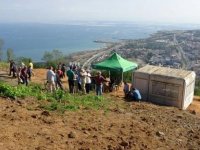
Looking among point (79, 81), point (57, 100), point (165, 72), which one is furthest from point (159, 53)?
point (57, 100)

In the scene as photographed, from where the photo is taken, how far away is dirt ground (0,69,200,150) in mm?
8461


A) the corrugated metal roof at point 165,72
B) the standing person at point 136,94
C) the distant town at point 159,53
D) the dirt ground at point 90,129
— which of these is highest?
the corrugated metal roof at point 165,72

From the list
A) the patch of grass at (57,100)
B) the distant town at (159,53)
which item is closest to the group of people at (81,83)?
the patch of grass at (57,100)

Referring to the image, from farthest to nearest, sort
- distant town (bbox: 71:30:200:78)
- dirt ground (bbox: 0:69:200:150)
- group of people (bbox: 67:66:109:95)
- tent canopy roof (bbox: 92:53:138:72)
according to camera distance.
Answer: distant town (bbox: 71:30:200:78) → tent canopy roof (bbox: 92:53:138:72) → group of people (bbox: 67:66:109:95) → dirt ground (bbox: 0:69:200:150)

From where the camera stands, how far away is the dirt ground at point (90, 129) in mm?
8461

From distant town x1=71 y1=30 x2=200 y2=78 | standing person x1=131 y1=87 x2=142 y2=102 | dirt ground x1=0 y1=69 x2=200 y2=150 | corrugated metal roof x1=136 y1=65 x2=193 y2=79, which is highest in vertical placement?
corrugated metal roof x1=136 y1=65 x2=193 y2=79

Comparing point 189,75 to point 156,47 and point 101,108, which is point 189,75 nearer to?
point 101,108

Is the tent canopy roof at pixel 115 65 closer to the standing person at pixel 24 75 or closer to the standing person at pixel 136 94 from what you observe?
the standing person at pixel 136 94

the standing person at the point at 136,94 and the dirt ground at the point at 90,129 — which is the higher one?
the dirt ground at the point at 90,129

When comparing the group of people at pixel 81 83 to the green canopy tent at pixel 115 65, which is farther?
the green canopy tent at pixel 115 65

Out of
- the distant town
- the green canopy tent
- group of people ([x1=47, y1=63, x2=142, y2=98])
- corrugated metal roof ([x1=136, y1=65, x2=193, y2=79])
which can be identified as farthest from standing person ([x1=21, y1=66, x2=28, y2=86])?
the distant town

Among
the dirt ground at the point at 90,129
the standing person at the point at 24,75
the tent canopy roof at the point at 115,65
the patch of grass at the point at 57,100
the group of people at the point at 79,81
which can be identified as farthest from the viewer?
the tent canopy roof at the point at 115,65

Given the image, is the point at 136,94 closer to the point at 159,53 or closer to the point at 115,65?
the point at 115,65

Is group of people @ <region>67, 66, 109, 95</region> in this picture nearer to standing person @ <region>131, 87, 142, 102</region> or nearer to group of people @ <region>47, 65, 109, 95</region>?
group of people @ <region>47, 65, 109, 95</region>
